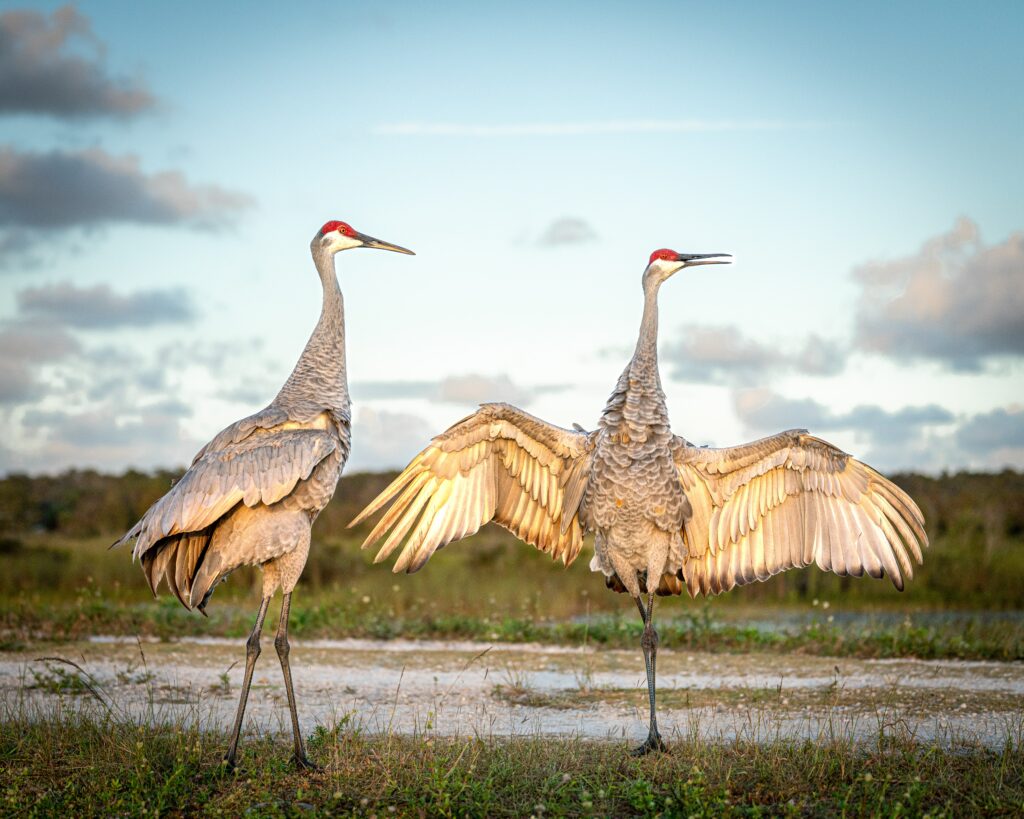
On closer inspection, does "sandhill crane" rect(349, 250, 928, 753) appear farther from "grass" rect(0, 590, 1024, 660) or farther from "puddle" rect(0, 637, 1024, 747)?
"grass" rect(0, 590, 1024, 660)

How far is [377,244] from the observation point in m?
9.08

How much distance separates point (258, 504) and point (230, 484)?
0.93 feet

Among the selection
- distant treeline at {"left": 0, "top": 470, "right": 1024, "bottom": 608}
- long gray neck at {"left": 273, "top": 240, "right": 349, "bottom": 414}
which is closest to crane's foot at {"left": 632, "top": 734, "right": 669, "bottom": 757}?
long gray neck at {"left": 273, "top": 240, "right": 349, "bottom": 414}

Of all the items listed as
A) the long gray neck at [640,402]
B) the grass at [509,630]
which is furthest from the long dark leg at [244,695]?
the grass at [509,630]

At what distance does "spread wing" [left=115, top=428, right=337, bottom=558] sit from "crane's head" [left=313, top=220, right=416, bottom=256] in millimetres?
2126

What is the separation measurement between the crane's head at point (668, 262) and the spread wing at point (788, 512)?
1.49m

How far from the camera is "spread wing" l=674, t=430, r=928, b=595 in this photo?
321 inches

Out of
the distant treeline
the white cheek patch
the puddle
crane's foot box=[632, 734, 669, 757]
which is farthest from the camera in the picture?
the distant treeline

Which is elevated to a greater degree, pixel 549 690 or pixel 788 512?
pixel 788 512

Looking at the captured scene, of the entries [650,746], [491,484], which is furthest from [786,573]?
[650,746]

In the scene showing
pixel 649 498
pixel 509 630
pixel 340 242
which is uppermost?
pixel 340 242

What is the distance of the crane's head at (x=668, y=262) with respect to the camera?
8859 millimetres

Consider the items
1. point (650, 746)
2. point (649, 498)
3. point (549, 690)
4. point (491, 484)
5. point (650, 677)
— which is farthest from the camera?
point (549, 690)

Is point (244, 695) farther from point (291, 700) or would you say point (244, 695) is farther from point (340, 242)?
point (340, 242)
